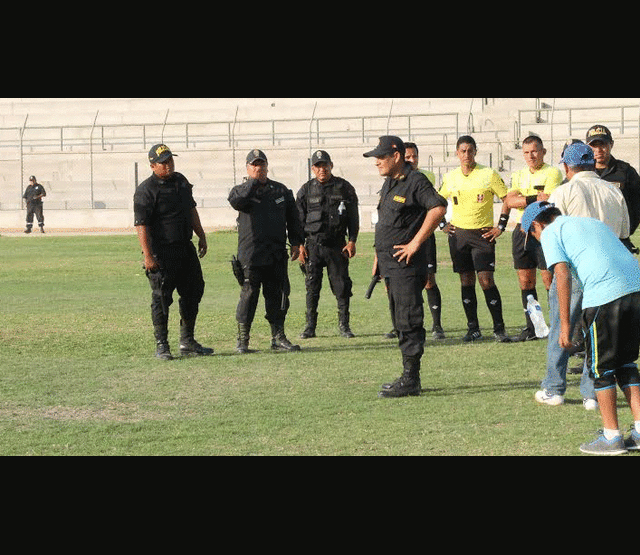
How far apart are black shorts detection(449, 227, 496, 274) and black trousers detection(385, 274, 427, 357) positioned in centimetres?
310

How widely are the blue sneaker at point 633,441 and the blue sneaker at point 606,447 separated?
13 cm

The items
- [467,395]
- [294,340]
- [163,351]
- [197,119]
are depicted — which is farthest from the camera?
[197,119]

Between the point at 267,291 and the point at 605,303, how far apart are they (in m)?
5.37

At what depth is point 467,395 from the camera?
8539 millimetres

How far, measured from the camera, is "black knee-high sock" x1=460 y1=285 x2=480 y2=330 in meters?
11.6

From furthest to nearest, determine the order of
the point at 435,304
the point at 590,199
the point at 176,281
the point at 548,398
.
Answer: the point at 435,304 → the point at 176,281 → the point at 548,398 → the point at 590,199

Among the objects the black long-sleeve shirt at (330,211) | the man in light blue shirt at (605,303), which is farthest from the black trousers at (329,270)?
the man in light blue shirt at (605,303)

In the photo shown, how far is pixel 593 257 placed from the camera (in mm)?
6465

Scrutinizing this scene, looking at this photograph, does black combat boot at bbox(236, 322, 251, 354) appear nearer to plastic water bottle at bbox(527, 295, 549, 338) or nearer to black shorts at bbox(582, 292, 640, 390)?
plastic water bottle at bbox(527, 295, 549, 338)

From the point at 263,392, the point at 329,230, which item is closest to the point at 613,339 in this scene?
the point at 263,392

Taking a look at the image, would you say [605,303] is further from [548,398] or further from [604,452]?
[548,398]

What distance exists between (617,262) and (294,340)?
5.91 metres

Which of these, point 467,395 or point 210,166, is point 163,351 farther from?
point 210,166

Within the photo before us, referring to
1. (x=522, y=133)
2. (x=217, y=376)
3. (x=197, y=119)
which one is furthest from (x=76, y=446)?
(x=197, y=119)
